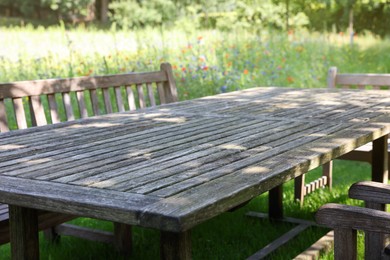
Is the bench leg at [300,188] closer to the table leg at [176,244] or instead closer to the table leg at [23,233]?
the table leg at [23,233]

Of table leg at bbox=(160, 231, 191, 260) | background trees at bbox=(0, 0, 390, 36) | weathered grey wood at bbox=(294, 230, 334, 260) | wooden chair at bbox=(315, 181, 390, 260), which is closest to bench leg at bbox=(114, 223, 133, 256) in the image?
weathered grey wood at bbox=(294, 230, 334, 260)

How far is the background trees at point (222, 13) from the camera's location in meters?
17.6

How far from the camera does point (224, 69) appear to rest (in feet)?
25.0

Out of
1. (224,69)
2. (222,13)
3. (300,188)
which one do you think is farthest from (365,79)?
(222,13)

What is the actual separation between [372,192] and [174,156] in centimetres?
73

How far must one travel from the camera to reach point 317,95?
4203 mm

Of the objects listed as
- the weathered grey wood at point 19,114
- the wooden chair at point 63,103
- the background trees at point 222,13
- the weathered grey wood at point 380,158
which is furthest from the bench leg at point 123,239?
the background trees at point 222,13

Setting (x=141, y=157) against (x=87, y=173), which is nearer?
(x=87, y=173)

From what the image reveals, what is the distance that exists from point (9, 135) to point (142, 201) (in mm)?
1265

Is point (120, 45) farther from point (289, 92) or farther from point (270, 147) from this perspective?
point (270, 147)

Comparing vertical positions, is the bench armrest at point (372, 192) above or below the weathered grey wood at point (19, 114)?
below

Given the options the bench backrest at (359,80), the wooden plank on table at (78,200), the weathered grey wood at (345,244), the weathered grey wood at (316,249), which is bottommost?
the weathered grey wood at (316,249)

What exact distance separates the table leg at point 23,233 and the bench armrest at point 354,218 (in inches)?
35.8

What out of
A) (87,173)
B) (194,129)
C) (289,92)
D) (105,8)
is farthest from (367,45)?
(105,8)
